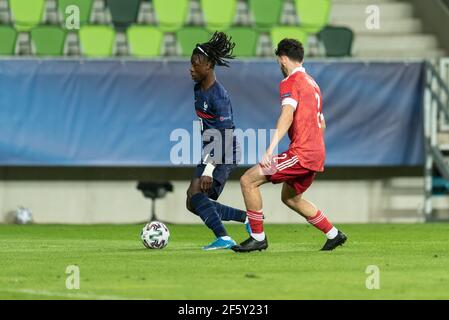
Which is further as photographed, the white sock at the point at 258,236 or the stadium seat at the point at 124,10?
the stadium seat at the point at 124,10

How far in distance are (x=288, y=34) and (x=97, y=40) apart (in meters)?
3.10

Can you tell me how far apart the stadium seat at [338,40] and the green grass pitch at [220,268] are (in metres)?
5.66

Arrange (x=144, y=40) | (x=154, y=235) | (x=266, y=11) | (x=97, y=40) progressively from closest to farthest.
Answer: (x=154, y=235) < (x=97, y=40) < (x=144, y=40) < (x=266, y=11)

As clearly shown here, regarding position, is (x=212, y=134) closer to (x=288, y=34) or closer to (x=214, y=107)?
(x=214, y=107)

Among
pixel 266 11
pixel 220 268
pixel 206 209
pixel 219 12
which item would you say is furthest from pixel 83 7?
pixel 220 268

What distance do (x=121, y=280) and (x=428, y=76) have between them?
36.6 feet

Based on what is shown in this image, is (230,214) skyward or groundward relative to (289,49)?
groundward

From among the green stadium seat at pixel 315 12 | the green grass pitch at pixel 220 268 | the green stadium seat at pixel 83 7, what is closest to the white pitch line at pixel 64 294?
the green grass pitch at pixel 220 268

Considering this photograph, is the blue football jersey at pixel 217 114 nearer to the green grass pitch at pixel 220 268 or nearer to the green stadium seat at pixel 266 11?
the green grass pitch at pixel 220 268

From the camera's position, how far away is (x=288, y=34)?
884 inches

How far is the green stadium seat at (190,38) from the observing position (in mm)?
22000

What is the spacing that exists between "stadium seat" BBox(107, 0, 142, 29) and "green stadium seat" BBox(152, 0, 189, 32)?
1.13 feet
